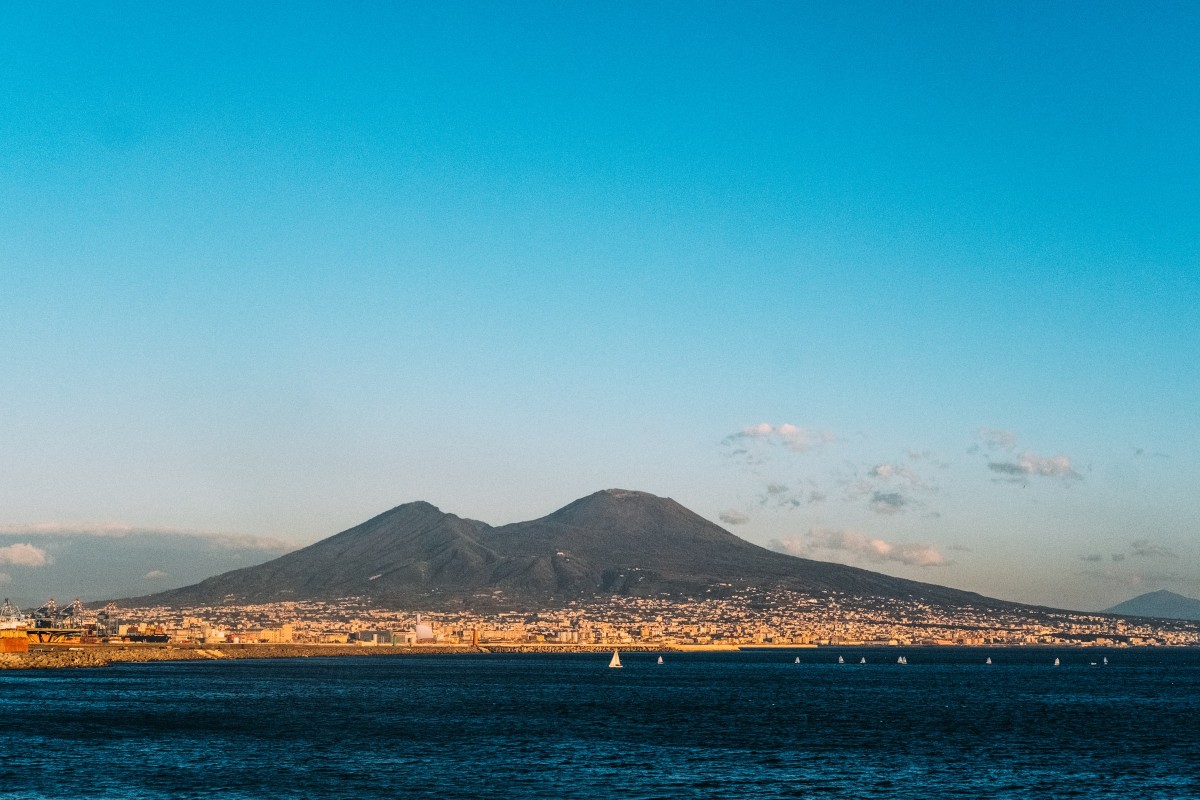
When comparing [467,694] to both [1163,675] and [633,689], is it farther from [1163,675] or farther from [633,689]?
[1163,675]

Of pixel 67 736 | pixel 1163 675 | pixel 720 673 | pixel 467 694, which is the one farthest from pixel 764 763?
pixel 1163 675

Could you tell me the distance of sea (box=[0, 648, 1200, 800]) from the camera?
168 feet

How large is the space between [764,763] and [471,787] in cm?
1565

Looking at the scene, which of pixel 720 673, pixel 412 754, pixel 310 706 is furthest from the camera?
pixel 720 673

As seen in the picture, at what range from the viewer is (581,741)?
69000 mm

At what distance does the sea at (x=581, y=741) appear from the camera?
51.2 meters

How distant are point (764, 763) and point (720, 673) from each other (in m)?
117

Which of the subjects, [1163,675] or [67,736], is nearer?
[67,736]

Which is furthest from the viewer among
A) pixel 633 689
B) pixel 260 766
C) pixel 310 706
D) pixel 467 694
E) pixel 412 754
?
pixel 633 689

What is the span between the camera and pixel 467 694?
A: 115188mm

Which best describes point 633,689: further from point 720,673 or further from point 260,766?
point 260,766

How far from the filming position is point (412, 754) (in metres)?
61.4

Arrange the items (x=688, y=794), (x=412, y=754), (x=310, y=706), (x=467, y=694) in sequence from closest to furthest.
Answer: (x=688, y=794)
(x=412, y=754)
(x=310, y=706)
(x=467, y=694)

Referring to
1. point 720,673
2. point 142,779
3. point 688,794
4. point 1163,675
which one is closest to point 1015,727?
point 688,794
